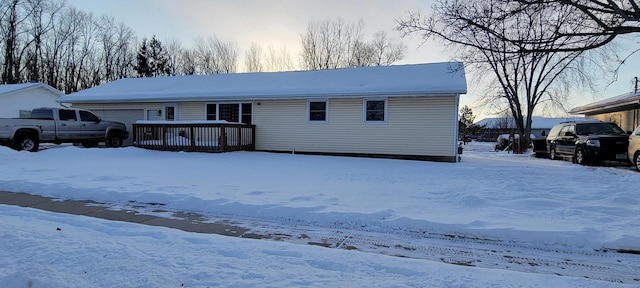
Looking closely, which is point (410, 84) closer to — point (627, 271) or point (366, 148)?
point (366, 148)

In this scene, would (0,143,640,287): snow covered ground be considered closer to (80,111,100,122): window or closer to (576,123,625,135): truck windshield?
(576,123,625,135): truck windshield

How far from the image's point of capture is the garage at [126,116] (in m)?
17.8

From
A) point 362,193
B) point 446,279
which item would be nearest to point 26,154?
point 362,193

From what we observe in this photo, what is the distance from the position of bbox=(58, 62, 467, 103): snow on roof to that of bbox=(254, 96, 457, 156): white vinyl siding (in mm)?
510

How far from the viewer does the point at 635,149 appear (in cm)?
1115

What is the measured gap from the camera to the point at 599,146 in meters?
12.6

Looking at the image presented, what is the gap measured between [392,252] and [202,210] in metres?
3.19

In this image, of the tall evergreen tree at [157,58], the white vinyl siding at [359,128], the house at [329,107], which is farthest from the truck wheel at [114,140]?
the tall evergreen tree at [157,58]

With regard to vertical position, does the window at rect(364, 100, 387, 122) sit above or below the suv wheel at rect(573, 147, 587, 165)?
above

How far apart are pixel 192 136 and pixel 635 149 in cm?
1503

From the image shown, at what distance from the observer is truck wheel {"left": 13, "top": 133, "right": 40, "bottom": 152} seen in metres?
13.9

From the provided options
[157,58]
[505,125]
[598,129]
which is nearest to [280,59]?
[157,58]

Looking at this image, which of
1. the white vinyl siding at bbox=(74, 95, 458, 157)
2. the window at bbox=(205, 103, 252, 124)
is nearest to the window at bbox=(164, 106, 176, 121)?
the white vinyl siding at bbox=(74, 95, 458, 157)

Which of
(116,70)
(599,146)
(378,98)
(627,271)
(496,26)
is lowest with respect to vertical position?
(627,271)
